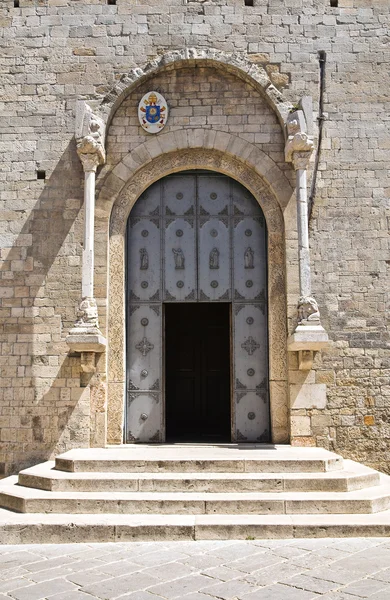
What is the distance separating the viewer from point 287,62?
8922 mm

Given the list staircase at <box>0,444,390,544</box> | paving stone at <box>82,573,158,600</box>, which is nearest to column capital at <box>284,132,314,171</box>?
staircase at <box>0,444,390,544</box>

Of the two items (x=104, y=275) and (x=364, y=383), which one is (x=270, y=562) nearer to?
(x=364, y=383)

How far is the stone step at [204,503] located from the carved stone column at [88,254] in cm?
245

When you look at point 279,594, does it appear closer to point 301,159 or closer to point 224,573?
point 224,573

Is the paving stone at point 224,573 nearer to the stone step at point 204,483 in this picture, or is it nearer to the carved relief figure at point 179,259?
the stone step at point 204,483

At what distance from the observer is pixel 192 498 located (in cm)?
578

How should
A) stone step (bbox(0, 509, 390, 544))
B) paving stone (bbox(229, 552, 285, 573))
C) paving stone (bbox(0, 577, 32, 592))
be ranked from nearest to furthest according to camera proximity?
paving stone (bbox(0, 577, 32, 592)) < paving stone (bbox(229, 552, 285, 573)) < stone step (bbox(0, 509, 390, 544))

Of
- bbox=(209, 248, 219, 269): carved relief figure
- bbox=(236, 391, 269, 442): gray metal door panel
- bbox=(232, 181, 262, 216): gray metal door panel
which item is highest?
bbox=(232, 181, 262, 216): gray metal door panel

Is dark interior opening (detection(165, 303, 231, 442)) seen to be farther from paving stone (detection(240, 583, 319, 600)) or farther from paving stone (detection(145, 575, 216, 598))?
paving stone (detection(240, 583, 319, 600))

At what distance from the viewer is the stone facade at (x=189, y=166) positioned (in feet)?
27.2

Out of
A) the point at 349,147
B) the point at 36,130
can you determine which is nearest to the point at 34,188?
the point at 36,130

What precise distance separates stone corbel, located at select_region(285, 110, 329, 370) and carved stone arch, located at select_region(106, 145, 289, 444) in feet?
1.50

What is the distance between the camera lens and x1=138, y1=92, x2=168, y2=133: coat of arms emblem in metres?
8.89

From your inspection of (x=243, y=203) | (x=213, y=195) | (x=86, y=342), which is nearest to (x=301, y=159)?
(x=243, y=203)
